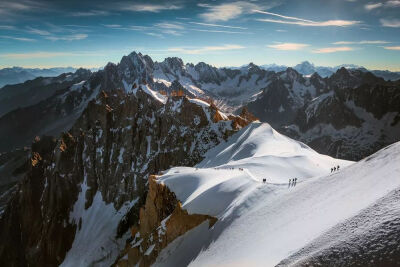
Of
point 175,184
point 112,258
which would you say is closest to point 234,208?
point 175,184

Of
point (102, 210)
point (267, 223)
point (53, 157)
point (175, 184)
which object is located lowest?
point (102, 210)

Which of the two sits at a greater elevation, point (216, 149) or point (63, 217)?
point (216, 149)

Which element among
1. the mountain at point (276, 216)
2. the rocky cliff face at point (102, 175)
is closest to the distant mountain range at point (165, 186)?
the mountain at point (276, 216)

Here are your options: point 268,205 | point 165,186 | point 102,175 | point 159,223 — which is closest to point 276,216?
point 268,205

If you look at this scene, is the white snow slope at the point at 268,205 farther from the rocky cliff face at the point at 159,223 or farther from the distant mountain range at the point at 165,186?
the rocky cliff face at the point at 159,223

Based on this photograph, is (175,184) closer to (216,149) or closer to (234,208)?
(234,208)

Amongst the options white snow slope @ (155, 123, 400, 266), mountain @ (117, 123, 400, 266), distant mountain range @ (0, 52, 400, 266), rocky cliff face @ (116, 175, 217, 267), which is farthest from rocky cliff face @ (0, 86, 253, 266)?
white snow slope @ (155, 123, 400, 266)

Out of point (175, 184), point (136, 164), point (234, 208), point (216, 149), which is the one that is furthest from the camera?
point (136, 164)
